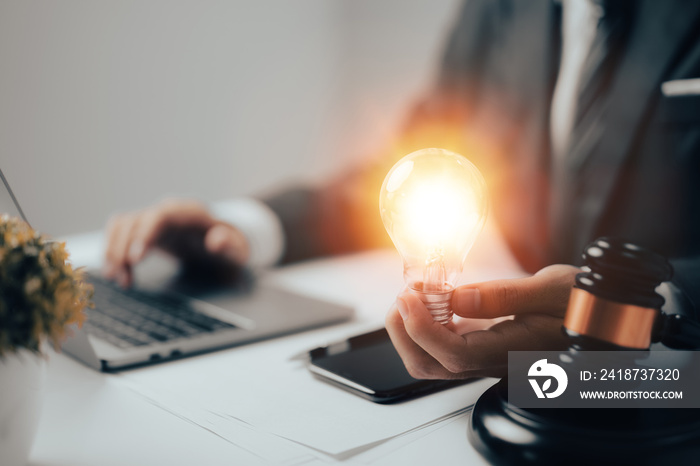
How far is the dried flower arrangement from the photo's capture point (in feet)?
1.03

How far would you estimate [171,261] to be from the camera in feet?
2.95

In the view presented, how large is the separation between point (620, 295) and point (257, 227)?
0.69m

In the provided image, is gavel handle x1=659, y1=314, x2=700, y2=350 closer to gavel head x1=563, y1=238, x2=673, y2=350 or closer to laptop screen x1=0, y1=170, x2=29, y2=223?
gavel head x1=563, y1=238, x2=673, y2=350

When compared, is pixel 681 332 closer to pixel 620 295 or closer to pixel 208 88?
pixel 620 295

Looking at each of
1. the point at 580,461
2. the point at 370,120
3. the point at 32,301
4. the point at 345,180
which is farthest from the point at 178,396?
the point at 370,120

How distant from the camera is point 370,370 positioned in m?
0.49

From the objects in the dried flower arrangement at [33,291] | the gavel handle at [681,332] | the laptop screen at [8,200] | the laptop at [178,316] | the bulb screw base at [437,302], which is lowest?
the laptop at [178,316]

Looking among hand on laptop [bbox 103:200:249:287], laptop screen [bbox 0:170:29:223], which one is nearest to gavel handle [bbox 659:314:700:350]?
laptop screen [bbox 0:170:29:223]

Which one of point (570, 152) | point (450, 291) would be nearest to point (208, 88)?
point (570, 152)

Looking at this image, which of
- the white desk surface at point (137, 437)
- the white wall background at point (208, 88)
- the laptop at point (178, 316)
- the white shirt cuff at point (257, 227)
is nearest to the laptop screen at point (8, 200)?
the laptop at point (178, 316)

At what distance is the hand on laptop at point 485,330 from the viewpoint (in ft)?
1.30

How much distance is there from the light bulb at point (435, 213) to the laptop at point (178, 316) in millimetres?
217

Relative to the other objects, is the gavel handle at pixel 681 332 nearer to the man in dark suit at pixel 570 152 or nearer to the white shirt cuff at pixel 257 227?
the man in dark suit at pixel 570 152

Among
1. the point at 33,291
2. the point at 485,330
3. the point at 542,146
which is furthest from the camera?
the point at 542,146
